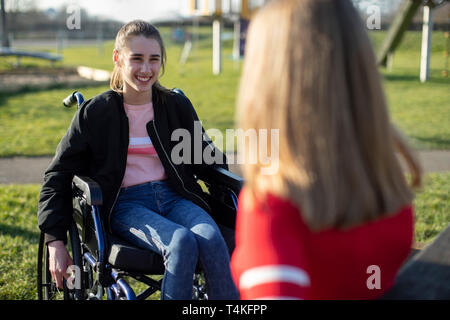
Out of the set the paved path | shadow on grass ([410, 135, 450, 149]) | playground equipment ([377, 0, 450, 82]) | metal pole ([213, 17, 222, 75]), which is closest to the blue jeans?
the paved path

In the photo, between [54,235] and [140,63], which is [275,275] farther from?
[140,63]

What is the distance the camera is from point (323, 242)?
1.13 m

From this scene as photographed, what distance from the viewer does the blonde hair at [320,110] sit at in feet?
3.55

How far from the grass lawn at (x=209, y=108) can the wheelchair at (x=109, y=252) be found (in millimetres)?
3000

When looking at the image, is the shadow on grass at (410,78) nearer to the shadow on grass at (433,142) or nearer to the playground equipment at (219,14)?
the playground equipment at (219,14)

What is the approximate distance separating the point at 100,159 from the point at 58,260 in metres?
0.48

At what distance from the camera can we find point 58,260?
249 cm

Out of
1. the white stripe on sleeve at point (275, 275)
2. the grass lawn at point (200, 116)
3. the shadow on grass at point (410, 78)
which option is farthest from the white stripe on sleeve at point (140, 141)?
the shadow on grass at point (410, 78)

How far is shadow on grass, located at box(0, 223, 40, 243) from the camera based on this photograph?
13.8 ft

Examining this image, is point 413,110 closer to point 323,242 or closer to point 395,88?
point 395,88

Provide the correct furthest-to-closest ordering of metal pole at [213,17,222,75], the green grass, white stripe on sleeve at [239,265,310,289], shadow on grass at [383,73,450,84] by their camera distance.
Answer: metal pole at [213,17,222,75]
shadow on grass at [383,73,450,84]
the green grass
white stripe on sleeve at [239,265,310,289]

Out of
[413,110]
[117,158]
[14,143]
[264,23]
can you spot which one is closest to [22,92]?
[14,143]

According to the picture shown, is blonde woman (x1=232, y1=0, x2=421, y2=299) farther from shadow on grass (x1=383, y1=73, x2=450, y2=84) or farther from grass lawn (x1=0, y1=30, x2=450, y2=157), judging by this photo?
shadow on grass (x1=383, y1=73, x2=450, y2=84)

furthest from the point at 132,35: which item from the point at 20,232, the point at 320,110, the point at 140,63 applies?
the point at 20,232
